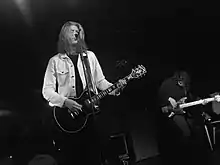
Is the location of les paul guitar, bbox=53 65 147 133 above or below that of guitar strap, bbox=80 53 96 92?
below

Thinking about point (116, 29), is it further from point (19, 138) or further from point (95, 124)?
point (19, 138)

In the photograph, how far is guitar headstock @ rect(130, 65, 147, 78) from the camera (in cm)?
295

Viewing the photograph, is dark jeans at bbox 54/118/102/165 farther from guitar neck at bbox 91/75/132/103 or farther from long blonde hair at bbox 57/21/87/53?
long blonde hair at bbox 57/21/87/53

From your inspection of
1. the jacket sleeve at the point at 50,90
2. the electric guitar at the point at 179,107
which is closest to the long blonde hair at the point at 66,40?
the jacket sleeve at the point at 50,90

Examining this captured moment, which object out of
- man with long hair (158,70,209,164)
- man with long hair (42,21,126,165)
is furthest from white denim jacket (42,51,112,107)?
man with long hair (158,70,209,164)

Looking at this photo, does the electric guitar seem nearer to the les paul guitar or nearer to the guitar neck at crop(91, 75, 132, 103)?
the guitar neck at crop(91, 75, 132, 103)

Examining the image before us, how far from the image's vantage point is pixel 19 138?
2.75m

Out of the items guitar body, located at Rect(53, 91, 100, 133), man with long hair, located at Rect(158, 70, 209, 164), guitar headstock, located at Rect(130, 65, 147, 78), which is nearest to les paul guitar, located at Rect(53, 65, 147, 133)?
guitar body, located at Rect(53, 91, 100, 133)

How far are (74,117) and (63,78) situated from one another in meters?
0.35

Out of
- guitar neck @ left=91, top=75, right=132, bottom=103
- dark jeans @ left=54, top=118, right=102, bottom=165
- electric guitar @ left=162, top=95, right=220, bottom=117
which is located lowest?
dark jeans @ left=54, top=118, right=102, bottom=165

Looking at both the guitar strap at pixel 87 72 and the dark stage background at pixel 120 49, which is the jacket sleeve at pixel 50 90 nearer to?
the dark stage background at pixel 120 49

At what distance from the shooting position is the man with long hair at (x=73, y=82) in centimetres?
283

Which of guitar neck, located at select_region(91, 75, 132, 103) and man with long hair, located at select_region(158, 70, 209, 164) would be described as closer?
guitar neck, located at select_region(91, 75, 132, 103)

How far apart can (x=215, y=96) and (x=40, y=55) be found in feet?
5.20
